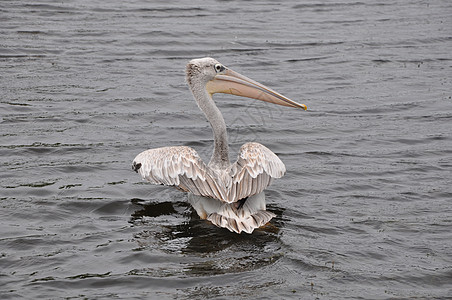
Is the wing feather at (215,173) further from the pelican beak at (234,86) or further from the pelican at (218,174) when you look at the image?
the pelican beak at (234,86)

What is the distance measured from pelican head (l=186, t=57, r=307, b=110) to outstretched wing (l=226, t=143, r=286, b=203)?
59cm

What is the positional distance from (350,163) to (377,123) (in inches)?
55.0

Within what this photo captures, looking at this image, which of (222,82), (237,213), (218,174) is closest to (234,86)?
(222,82)

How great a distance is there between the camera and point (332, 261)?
15.2 feet

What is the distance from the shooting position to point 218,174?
538cm

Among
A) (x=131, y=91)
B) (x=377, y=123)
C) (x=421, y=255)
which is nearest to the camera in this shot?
(x=421, y=255)

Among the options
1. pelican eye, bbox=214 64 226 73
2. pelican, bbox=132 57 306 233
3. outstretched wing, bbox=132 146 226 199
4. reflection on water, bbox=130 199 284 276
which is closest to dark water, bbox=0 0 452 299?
reflection on water, bbox=130 199 284 276

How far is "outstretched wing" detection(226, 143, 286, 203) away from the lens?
5141 millimetres

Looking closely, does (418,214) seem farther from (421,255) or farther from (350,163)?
(350,163)

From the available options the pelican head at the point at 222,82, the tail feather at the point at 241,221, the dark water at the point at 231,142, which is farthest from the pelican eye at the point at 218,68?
the tail feather at the point at 241,221

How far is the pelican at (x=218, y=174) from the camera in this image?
514 cm

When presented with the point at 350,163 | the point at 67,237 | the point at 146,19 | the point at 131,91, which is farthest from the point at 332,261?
the point at 146,19

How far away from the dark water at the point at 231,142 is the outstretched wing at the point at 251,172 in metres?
0.33

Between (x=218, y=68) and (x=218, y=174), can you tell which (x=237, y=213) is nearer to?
(x=218, y=174)
